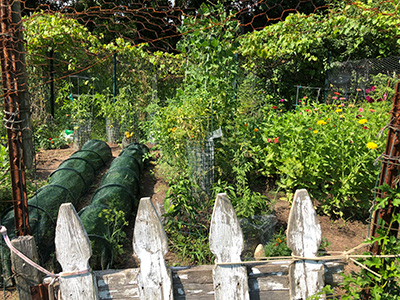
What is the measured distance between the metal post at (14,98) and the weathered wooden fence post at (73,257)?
1.37 feet

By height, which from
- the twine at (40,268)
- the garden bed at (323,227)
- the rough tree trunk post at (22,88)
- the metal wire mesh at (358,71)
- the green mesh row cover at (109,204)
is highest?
the metal wire mesh at (358,71)

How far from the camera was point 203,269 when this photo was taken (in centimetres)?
146

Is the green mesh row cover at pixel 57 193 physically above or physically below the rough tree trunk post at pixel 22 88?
below

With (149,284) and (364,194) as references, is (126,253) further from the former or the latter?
(364,194)

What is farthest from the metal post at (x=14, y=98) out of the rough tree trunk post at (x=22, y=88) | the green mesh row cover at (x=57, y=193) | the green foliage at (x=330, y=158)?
the green foliage at (x=330, y=158)

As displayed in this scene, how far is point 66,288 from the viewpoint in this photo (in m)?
1.43

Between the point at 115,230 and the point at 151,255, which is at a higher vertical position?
the point at 151,255

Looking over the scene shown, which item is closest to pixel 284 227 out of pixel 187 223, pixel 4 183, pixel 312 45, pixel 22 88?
pixel 187 223

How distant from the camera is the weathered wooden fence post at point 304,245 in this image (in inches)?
56.3

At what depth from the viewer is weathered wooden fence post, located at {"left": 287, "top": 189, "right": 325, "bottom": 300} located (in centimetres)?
143

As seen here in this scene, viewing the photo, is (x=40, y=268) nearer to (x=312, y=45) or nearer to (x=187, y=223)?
(x=187, y=223)

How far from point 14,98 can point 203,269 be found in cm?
128

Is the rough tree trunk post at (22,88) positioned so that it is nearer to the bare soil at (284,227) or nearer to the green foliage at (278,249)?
the bare soil at (284,227)

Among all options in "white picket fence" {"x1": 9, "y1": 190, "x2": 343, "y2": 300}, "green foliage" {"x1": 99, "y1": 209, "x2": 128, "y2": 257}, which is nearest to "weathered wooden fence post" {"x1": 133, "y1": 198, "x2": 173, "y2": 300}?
"white picket fence" {"x1": 9, "y1": 190, "x2": 343, "y2": 300}
